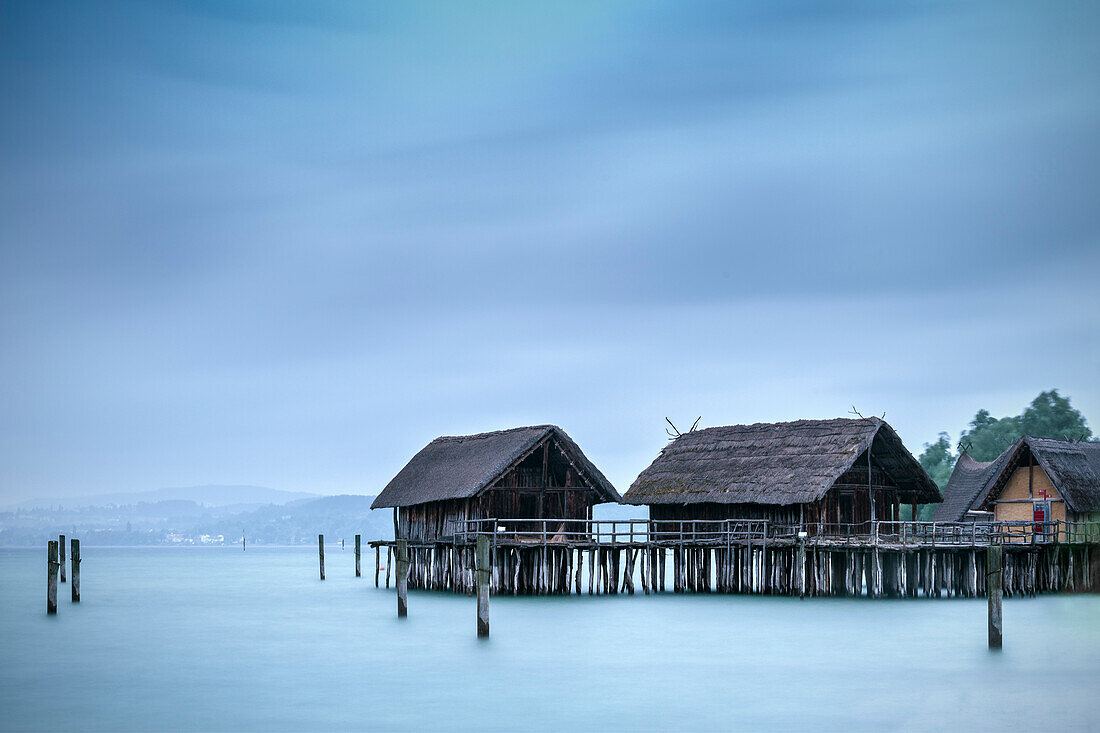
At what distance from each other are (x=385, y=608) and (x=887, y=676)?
67.8ft

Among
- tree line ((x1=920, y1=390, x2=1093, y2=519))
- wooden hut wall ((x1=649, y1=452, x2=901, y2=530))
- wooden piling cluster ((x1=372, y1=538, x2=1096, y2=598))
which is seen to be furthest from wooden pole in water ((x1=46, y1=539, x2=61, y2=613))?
tree line ((x1=920, y1=390, x2=1093, y2=519))

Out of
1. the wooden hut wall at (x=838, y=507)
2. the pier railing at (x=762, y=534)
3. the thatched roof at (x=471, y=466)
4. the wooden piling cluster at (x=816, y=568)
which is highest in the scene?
the thatched roof at (x=471, y=466)

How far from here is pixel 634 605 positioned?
40750 mm

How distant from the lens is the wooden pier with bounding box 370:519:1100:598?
40750 mm

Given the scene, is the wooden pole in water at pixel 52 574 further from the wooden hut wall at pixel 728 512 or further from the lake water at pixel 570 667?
the wooden hut wall at pixel 728 512

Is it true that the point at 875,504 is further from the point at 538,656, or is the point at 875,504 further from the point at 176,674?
the point at 176,674

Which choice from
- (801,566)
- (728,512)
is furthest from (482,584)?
(728,512)

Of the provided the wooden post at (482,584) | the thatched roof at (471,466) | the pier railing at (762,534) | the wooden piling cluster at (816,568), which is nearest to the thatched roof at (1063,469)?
the pier railing at (762,534)

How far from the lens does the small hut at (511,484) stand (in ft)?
139

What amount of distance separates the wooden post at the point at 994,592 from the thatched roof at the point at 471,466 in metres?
17.1

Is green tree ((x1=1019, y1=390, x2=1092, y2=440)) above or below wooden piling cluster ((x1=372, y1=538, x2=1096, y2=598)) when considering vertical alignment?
above

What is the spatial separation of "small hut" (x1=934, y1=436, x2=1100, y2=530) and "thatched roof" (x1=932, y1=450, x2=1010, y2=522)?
18 cm

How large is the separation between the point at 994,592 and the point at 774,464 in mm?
15682

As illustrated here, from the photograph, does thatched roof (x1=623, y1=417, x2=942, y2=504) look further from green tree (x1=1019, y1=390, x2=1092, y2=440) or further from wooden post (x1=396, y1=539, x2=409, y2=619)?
green tree (x1=1019, y1=390, x2=1092, y2=440)
